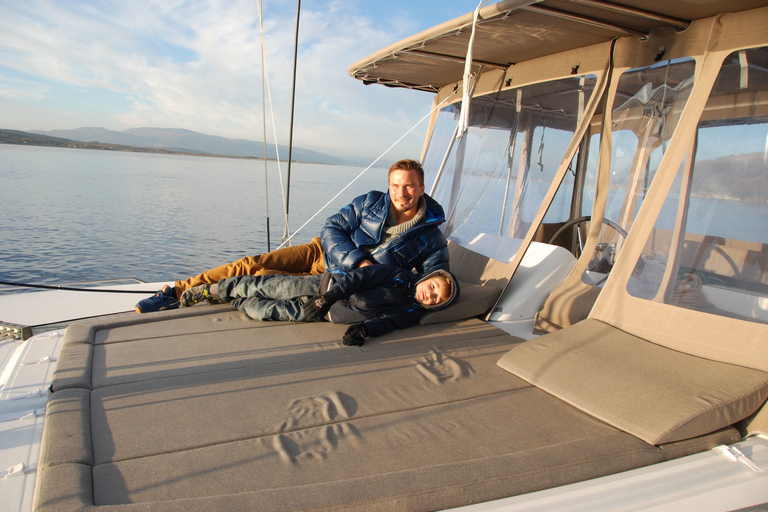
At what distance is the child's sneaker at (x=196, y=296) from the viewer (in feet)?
13.3

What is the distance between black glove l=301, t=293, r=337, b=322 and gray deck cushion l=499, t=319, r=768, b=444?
1325 mm

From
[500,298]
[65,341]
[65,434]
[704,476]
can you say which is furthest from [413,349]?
[65,341]

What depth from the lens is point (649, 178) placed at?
12.0 feet

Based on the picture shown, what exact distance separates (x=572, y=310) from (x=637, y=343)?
84 cm

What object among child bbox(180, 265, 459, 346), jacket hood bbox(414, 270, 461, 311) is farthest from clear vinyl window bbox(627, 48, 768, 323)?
child bbox(180, 265, 459, 346)

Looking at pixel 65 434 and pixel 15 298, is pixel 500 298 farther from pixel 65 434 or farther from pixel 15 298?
pixel 15 298

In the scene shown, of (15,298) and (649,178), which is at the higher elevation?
(649,178)

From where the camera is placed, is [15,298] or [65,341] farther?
[15,298]

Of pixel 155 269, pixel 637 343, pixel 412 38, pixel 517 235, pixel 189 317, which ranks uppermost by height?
pixel 412 38

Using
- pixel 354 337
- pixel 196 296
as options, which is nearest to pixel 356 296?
pixel 354 337

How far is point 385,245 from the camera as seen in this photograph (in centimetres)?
397

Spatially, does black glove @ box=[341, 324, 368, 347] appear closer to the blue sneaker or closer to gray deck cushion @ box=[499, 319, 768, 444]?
gray deck cushion @ box=[499, 319, 768, 444]

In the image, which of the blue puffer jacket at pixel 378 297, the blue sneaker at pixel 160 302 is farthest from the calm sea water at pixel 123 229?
the blue puffer jacket at pixel 378 297

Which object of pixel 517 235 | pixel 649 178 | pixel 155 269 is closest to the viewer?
pixel 649 178
